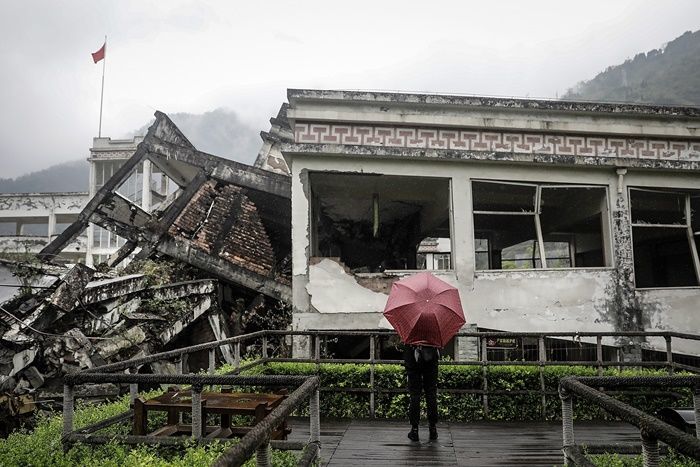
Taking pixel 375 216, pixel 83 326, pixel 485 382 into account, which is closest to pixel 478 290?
pixel 375 216

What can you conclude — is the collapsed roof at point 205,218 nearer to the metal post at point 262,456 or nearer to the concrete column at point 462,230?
the concrete column at point 462,230

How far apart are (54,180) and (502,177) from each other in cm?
9233

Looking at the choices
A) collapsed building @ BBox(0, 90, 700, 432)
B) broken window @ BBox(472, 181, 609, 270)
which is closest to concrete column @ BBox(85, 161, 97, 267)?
collapsed building @ BBox(0, 90, 700, 432)

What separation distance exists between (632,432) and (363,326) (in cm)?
588

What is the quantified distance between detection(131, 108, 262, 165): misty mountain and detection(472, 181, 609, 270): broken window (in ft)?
353

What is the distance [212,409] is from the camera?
4.73m

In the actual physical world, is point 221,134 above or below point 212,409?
above

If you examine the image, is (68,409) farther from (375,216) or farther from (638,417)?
(375,216)

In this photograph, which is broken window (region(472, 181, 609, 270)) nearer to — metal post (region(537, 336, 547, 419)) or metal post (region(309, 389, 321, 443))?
metal post (region(537, 336, 547, 419))

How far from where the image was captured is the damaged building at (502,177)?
11984 mm

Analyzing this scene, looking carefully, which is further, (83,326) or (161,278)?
(161,278)

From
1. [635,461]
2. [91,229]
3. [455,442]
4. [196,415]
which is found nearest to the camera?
[635,461]

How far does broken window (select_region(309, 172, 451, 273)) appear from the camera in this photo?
1340cm

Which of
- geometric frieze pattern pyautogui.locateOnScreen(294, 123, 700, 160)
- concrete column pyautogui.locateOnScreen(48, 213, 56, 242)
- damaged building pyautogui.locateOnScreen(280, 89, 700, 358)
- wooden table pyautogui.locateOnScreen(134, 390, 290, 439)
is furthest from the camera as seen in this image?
concrete column pyautogui.locateOnScreen(48, 213, 56, 242)
